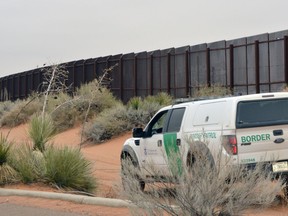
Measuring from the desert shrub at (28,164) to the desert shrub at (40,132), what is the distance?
774 mm

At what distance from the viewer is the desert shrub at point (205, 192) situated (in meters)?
7.44

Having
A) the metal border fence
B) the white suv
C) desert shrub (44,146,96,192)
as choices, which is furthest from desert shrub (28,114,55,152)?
the metal border fence

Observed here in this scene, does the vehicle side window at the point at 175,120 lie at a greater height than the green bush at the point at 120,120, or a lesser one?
greater

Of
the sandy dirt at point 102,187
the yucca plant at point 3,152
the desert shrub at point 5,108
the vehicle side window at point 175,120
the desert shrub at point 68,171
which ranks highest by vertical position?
the vehicle side window at point 175,120

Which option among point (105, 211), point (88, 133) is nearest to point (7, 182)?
point (105, 211)

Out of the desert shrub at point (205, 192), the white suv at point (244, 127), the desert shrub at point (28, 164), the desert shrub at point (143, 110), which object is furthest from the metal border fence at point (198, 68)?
the desert shrub at point (205, 192)

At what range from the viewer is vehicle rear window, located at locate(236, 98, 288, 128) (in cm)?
1113

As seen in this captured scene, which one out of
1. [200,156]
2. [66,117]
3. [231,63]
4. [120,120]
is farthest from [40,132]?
[66,117]

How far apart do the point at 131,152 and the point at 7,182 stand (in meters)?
3.05

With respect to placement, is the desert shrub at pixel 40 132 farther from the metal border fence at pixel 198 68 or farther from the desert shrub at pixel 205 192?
the metal border fence at pixel 198 68

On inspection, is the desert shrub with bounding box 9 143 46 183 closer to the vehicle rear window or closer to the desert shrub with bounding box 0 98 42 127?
the vehicle rear window

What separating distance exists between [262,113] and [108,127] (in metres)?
16.6

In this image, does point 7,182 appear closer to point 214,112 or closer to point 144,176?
point 214,112

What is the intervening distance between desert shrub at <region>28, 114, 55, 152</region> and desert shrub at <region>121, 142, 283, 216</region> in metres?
8.68
